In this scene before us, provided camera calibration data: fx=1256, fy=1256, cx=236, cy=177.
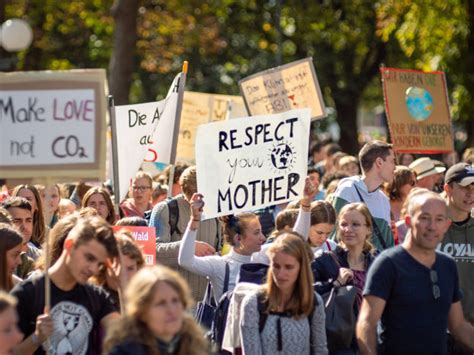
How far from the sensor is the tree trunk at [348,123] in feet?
111

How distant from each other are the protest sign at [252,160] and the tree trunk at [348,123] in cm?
2446

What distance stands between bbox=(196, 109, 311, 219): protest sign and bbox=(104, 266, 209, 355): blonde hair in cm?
324

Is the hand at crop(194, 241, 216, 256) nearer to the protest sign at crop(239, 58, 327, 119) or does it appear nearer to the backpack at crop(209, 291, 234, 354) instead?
the backpack at crop(209, 291, 234, 354)

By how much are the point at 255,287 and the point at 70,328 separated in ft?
4.03

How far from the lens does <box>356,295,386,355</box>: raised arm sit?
6.32 m

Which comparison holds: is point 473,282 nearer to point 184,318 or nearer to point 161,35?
point 184,318

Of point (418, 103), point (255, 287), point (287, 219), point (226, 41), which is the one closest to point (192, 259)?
point (287, 219)

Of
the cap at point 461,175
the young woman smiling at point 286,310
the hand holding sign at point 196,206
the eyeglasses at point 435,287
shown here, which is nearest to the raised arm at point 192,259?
the hand holding sign at point 196,206

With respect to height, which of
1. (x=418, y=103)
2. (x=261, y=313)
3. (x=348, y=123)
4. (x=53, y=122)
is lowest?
(x=261, y=313)

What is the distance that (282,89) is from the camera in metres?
13.6

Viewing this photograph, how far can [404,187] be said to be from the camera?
1104 centimetres

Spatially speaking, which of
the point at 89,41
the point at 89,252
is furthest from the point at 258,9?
the point at 89,252

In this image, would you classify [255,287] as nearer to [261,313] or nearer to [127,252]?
[261,313]

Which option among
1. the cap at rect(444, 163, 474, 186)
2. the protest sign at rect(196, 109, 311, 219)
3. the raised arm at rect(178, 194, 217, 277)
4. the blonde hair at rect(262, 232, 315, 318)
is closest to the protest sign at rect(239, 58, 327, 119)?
the protest sign at rect(196, 109, 311, 219)
